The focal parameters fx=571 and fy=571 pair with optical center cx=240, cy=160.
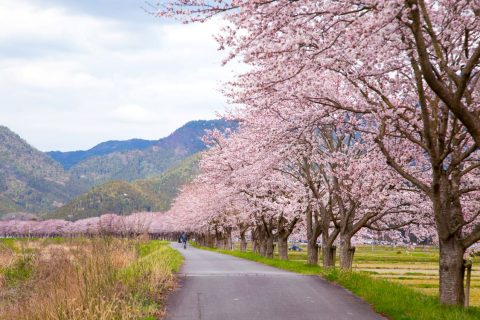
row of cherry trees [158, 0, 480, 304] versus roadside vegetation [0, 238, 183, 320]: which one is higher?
row of cherry trees [158, 0, 480, 304]

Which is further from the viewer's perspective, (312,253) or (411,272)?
(411,272)

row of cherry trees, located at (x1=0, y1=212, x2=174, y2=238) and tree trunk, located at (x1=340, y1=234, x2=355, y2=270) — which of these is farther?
tree trunk, located at (x1=340, y1=234, x2=355, y2=270)

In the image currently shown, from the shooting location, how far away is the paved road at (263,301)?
11383mm

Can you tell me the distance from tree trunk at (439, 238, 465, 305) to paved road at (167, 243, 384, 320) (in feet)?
5.83

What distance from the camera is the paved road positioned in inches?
448

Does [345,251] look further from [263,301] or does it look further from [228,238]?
[228,238]

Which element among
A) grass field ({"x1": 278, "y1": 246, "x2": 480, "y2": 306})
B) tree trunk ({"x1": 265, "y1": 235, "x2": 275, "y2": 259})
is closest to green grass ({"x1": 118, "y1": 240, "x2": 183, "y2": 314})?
grass field ({"x1": 278, "y1": 246, "x2": 480, "y2": 306})

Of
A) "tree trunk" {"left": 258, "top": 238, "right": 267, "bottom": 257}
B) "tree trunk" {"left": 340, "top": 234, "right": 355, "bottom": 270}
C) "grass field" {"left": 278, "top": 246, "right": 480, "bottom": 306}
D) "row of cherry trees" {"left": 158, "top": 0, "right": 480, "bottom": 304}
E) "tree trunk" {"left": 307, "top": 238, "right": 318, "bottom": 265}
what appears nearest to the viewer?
"row of cherry trees" {"left": 158, "top": 0, "right": 480, "bottom": 304}

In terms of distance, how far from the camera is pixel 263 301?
526 inches

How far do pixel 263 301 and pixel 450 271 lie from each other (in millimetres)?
4279

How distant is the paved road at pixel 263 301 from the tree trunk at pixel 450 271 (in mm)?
1777

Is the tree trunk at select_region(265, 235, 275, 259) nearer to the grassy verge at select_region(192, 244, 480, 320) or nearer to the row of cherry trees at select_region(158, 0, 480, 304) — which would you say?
the row of cherry trees at select_region(158, 0, 480, 304)

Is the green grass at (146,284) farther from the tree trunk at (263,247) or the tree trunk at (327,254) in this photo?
the tree trunk at (263,247)

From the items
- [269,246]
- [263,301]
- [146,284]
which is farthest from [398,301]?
[269,246]
